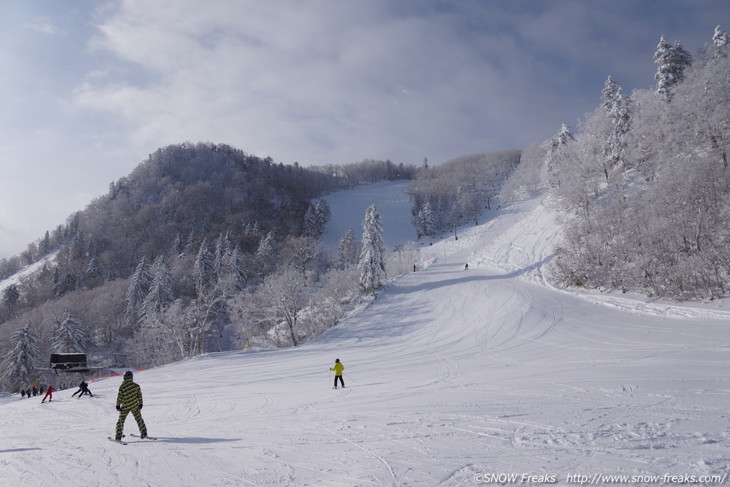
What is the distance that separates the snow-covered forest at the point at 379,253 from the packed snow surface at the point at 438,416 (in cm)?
698

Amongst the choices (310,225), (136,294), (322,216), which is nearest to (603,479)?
(136,294)

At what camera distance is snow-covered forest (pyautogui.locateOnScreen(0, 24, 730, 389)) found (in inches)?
1110

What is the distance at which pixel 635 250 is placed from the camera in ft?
98.9

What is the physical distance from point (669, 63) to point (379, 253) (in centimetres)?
4775

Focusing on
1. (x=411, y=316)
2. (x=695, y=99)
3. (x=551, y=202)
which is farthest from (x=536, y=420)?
(x=551, y=202)

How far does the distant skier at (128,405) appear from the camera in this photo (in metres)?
8.47

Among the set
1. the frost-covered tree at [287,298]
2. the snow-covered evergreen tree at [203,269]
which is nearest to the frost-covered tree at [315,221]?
the snow-covered evergreen tree at [203,269]

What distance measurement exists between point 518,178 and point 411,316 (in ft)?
327

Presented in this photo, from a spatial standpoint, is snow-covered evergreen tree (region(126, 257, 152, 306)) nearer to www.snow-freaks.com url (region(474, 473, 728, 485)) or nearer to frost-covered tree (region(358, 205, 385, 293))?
frost-covered tree (region(358, 205, 385, 293))

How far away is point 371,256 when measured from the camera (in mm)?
44656

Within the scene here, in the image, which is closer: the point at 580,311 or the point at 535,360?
the point at 535,360

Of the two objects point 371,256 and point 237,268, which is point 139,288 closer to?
point 237,268

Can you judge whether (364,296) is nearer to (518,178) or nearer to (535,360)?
(535,360)

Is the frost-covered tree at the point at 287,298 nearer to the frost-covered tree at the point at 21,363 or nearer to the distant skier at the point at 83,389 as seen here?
the distant skier at the point at 83,389
